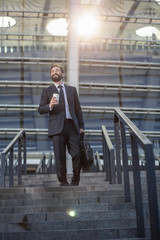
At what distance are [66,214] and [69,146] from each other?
5.68 feet

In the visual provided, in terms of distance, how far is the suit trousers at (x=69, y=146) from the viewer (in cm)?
547

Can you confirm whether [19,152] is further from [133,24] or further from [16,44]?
[133,24]

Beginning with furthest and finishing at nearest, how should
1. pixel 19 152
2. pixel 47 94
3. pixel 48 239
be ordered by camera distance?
1. pixel 19 152
2. pixel 47 94
3. pixel 48 239

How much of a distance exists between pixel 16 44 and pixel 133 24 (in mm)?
3821

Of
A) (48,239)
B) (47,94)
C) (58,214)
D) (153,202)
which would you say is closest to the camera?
(153,202)

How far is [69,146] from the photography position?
564 cm

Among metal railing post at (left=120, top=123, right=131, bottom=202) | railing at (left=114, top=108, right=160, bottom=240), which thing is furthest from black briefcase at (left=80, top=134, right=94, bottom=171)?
metal railing post at (left=120, top=123, right=131, bottom=202)

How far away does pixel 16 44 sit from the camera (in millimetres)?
13961

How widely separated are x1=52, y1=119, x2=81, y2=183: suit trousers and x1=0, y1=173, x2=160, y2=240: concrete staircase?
0.52 m

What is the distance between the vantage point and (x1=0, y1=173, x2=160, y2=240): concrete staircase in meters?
3.50

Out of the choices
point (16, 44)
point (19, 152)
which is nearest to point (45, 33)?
point (16, 44)

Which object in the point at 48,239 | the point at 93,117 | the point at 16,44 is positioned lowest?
the point at 48,239

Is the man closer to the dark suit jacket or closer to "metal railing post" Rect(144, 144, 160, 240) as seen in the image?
the dark suit jacket

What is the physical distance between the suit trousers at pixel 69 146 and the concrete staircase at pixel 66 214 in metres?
0.52
